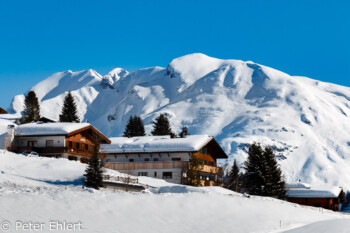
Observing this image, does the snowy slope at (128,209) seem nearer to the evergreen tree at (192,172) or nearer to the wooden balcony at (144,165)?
the evergreen tree at (192,172)

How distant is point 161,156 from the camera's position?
70.0m

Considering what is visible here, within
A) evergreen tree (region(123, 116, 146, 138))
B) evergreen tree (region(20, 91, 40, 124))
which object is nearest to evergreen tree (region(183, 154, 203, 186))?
evergreen tree (region(20, 91, 40, 124))

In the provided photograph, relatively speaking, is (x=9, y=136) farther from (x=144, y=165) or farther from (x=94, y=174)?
(x=94, y=174)

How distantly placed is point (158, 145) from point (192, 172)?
33.3 feet

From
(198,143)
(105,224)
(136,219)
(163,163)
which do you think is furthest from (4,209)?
(198,143)

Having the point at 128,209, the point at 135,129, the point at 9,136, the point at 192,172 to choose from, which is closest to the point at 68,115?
the point at 135,129

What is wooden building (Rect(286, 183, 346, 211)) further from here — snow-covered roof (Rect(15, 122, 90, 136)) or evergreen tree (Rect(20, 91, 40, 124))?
evergreen tree (Rect(20, 91, 40, 124))

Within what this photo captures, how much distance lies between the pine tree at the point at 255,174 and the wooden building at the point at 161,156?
424 centimetres

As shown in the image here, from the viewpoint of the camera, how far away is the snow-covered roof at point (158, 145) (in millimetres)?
68438

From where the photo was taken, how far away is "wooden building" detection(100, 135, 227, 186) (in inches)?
2566

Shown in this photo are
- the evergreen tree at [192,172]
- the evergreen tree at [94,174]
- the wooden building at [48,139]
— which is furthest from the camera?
the wooden building at [48,139]

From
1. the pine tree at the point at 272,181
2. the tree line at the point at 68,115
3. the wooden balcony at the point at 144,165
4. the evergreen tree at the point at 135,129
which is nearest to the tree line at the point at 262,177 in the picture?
the pine tree at the point at 272,181

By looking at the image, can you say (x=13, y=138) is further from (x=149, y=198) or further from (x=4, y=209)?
(x=4, y=209)

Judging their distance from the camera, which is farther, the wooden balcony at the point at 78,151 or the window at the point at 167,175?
the wooden balcony at the point at 78,151
